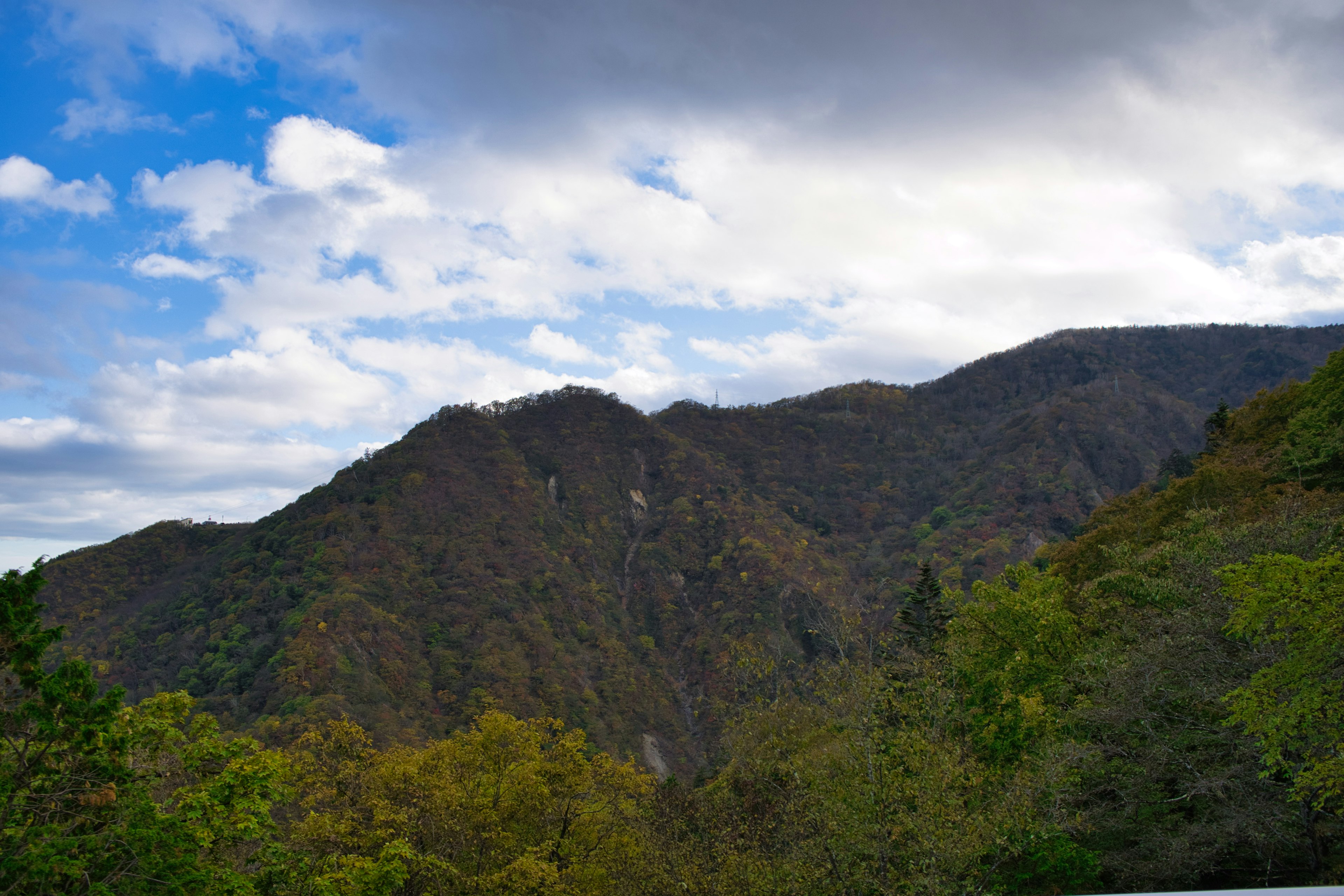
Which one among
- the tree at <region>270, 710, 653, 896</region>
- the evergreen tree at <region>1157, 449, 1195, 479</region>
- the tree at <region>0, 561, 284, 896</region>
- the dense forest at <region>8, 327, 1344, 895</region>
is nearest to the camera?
the tree at <region>0, 561, 284, 896</region>

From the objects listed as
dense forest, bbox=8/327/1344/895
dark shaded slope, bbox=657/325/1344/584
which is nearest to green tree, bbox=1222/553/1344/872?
dense forest, bbox=8/327/1344/895

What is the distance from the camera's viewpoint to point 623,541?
125m

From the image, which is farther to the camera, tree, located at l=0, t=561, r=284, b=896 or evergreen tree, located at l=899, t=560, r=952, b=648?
evergreen tree, located at l=899, t=560, r=952, b=648

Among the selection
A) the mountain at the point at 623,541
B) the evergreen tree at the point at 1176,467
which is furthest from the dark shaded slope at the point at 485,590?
the evergreen tree at the point at 1176,467

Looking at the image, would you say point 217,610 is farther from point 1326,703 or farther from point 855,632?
point 1326,703

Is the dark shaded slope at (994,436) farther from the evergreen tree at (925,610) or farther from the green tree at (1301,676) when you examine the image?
the green tree at (1301,676)

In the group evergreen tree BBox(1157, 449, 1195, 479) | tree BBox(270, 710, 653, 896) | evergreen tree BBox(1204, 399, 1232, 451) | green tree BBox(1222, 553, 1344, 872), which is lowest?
tree BBox(270, 710, 653, 896)

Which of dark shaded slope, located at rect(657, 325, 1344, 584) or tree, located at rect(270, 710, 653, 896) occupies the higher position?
dark shaded slope, located at rect(657, 325, 1344, 584)

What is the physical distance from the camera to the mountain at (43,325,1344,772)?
66.1 meters

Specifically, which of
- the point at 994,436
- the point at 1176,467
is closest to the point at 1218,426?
the point at 1176,467

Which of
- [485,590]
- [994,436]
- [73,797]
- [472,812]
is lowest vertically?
[472,812]

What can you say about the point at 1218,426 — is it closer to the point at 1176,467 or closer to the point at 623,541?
the point at 1176,467

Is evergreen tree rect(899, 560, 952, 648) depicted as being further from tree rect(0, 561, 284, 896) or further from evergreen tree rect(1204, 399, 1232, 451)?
tree rect(0, 561, 284, 896)

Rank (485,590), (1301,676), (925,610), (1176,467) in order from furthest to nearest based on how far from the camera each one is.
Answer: (485,590)
(1176,467)
(925,610)
(1301,676)
